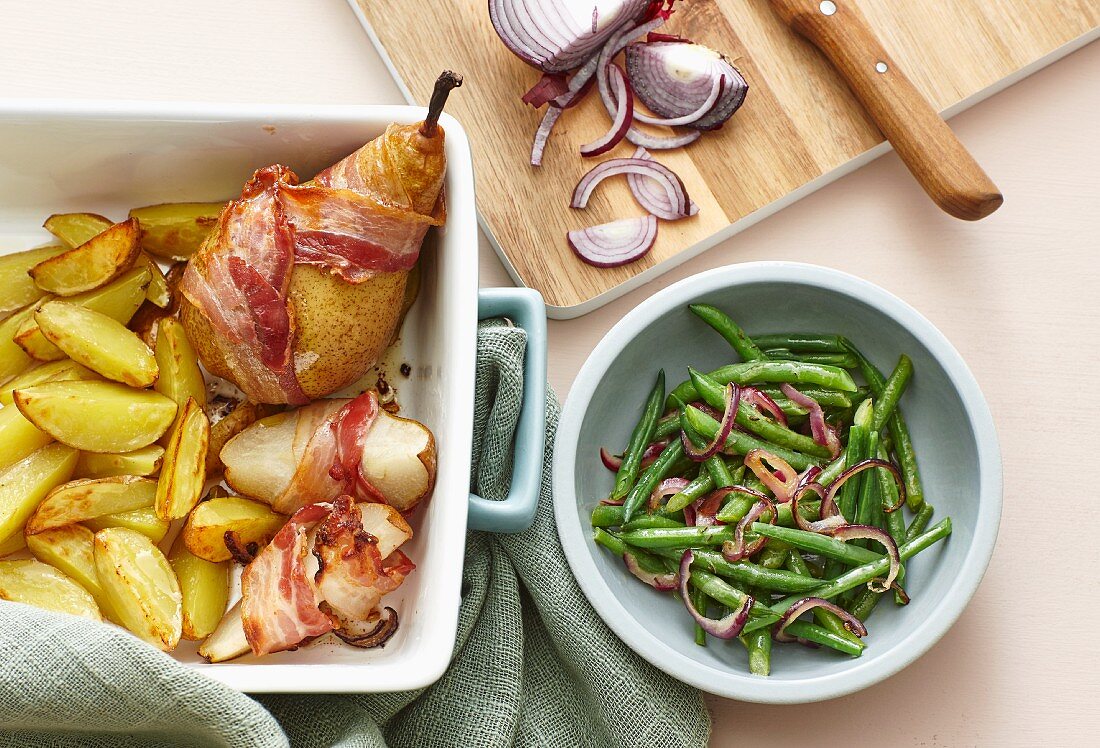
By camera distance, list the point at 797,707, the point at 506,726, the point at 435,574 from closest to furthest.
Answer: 1. the point at 435,574
2. the point at 506,726
3. the point at 797,707

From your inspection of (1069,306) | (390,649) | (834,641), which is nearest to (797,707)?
(834,641)

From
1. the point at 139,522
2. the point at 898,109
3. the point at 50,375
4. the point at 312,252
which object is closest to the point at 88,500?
the point at 139,522

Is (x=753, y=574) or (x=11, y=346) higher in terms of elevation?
(x=11, y=346)

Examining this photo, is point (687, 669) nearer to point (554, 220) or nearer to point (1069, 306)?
point (554, 220)

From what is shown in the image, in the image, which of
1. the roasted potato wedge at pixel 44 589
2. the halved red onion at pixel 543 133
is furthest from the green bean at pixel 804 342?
the roasted potato wedge at pixel 44 589

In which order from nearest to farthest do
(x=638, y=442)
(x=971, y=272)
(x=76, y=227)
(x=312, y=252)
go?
(x=312, y=252)
(x=76, y=227)
(x=638, y=442)
(x=971, y=272)

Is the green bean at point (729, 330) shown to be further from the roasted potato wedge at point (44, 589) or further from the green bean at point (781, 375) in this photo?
the roasted potato wedge at point (44, 589)

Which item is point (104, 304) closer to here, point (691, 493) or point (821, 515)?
point (691, 493)
